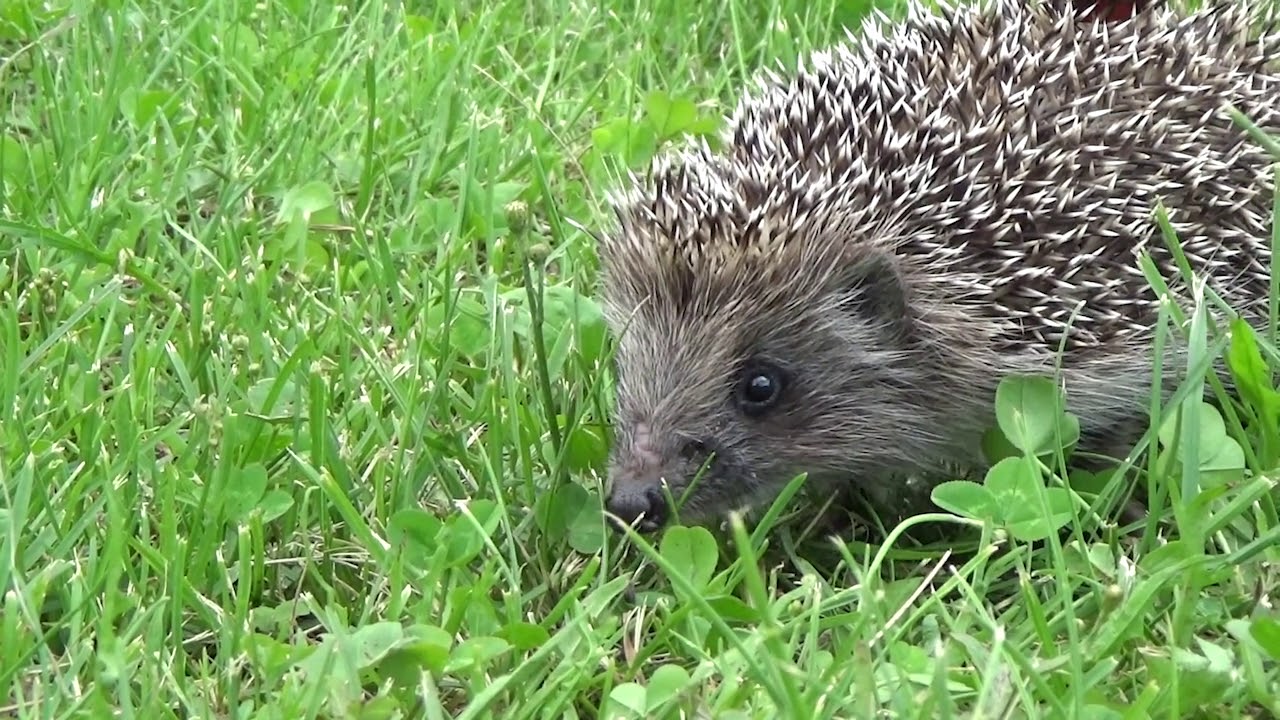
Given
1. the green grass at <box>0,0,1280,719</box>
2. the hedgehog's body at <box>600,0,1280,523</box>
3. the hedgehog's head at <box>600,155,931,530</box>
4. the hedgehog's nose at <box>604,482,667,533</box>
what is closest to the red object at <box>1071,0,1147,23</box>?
the hedgehog's body at <box>600,0,1280,523</box>

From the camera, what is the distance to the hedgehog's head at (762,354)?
289 cm

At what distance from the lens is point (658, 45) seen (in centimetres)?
497

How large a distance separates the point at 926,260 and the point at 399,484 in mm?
1094

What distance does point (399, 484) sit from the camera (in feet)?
9.27

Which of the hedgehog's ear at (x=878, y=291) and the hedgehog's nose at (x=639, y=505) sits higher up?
the hedgehog's ear at (x=878, y=291)

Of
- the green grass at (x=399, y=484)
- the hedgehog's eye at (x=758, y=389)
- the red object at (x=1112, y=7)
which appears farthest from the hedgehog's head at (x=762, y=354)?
the red object at (x=1112, y=7)

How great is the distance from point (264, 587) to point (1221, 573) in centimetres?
157

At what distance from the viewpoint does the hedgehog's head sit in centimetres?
289

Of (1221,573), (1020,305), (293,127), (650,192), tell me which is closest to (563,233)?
(650,192)

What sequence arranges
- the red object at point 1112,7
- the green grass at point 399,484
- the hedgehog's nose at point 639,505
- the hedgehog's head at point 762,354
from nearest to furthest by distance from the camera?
the green grass at point 399,484, the hedgehog's nose at point 639,505, the hedgehog's head at point 762,354, the red object at point 1112,7

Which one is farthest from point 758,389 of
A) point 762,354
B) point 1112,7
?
point 1112,7

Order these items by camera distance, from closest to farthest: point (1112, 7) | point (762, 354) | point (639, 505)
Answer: point (639, 505) → point (762, 354) → point (1112, 7)

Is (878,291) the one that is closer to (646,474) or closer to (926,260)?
(926,260)

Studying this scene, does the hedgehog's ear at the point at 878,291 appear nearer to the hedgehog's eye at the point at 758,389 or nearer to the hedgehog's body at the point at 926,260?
the hedgehog's body at the point at 926,260
